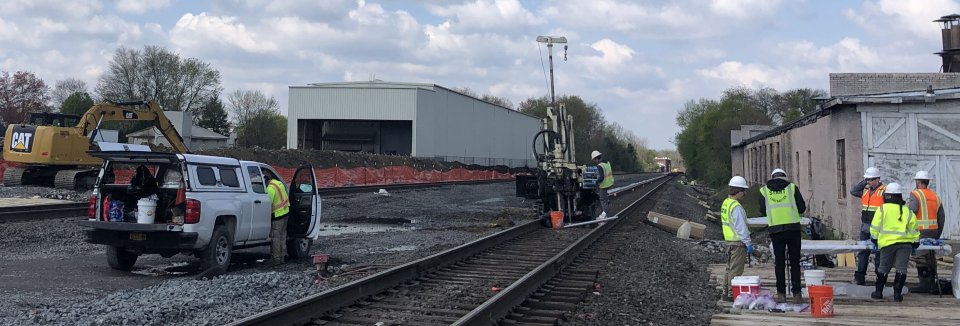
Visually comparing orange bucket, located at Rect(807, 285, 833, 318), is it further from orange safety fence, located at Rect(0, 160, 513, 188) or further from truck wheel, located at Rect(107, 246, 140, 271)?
orange safety fence, located at Rect(0, 160, 513, 188)

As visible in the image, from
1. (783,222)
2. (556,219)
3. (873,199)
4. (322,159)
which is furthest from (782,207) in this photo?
(322,159)

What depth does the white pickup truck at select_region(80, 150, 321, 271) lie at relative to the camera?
10.6 metres

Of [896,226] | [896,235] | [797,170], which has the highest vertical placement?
[797,170]

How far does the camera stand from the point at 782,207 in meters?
8.88

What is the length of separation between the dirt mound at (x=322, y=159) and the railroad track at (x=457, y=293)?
108 ft

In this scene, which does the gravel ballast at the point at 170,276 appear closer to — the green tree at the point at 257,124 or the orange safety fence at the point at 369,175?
the orange safety fence at the point at 369,175

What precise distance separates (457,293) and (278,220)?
13.0 ft

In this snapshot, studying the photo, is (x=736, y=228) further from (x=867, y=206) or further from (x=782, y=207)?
(x=867, y=206)

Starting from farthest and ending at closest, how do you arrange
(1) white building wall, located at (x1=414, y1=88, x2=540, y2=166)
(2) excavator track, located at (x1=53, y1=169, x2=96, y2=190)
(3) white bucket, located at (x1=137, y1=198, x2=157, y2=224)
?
(1) white building wall, located at (x1=414, y1=88, x2=540, y2=166) < (2) excavator track, located at (x1=53, y1=169, x2=96, y2=190) < (3) white bucket, located at (x1=137, y1=198, x2=157, y2=224)

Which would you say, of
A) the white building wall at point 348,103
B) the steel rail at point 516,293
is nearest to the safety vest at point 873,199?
the steel rail at point 516,293

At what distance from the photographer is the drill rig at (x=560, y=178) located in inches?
794

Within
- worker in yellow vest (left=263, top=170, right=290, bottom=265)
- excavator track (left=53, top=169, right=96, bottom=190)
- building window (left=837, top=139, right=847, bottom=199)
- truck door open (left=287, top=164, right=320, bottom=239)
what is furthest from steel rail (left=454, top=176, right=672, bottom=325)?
excavator track (left=53, top=169, right=96, bottom=190)

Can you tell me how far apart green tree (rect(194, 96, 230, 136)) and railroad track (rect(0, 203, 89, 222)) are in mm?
69475

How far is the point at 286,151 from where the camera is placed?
174ft
